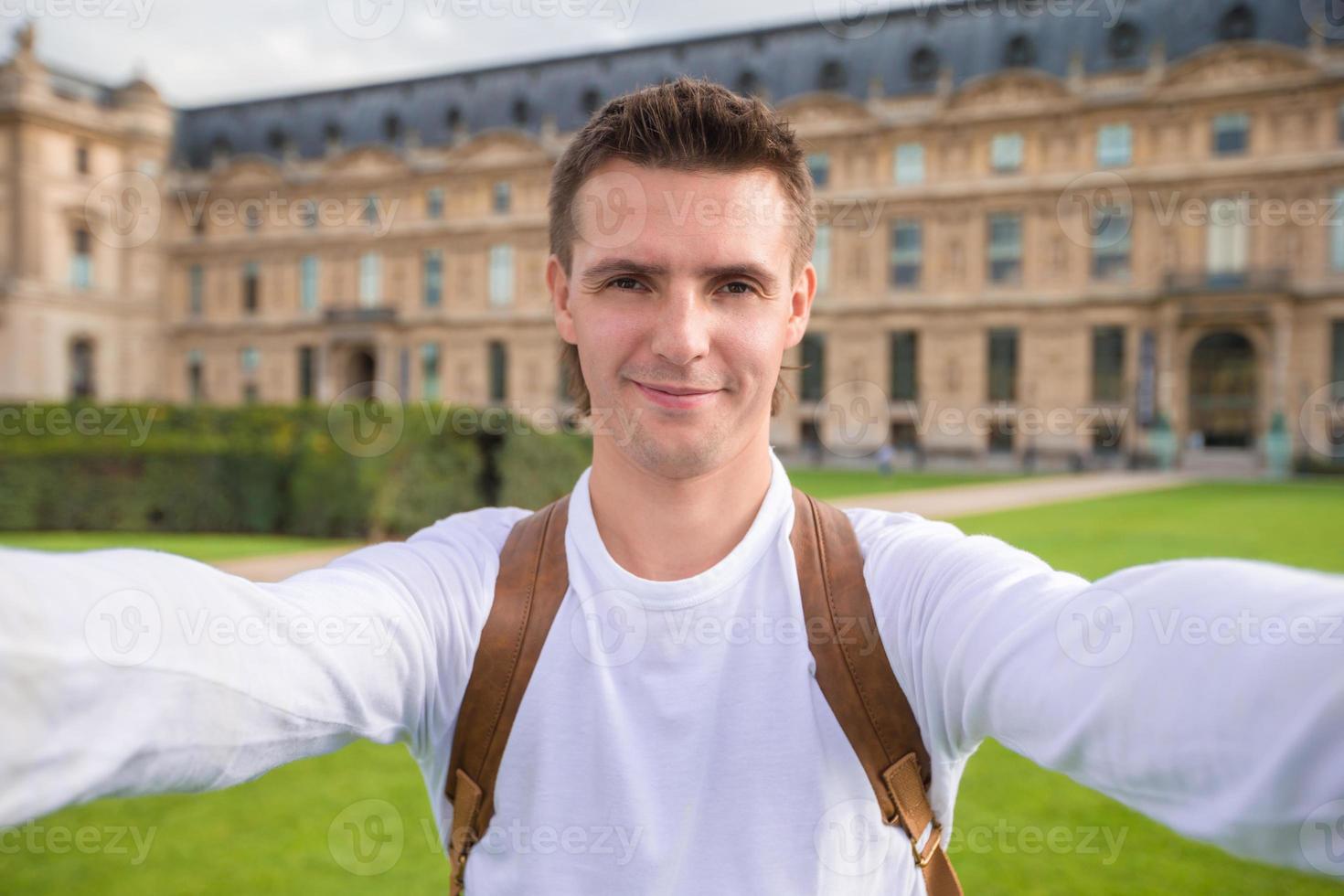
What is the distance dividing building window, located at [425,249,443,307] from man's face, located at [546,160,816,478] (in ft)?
140

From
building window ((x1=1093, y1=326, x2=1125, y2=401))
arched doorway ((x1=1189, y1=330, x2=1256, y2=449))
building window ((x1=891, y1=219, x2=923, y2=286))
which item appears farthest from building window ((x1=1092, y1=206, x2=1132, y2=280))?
building window ((x1=891, y1=219, x2=923, y2=286))

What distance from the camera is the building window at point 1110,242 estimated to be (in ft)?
106

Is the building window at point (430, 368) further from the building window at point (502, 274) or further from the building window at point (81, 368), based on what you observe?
the building window at point (81, 368)

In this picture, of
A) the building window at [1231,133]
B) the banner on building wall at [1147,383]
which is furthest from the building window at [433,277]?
the building window at [1231,133]

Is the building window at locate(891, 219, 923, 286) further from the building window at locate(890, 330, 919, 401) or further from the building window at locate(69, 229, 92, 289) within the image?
the building window at locate(69, 229, 92, 289)

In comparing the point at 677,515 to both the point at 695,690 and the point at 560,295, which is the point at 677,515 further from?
the point at 560,295

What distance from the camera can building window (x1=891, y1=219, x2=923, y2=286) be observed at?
35031 mm

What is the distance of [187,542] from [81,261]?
3762 cm

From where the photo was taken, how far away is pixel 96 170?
42.4 m

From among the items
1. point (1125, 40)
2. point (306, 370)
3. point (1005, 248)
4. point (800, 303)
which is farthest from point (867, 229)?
point (800, 303)

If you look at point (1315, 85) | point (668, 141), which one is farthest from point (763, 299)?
point (1315, 85)

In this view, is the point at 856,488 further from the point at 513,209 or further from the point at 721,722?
the point at 513,209

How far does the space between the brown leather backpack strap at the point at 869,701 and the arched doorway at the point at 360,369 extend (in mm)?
45166

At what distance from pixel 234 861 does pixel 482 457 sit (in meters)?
8.50
